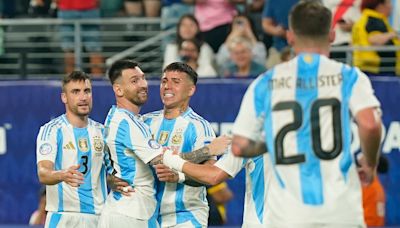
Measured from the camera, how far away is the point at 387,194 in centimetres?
1344

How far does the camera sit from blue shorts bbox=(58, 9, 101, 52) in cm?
1473

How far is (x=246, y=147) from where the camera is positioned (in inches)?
261

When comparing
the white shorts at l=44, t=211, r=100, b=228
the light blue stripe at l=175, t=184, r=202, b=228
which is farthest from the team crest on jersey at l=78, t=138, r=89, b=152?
the light blue stripe at l=175, t=184, r=202, b=228

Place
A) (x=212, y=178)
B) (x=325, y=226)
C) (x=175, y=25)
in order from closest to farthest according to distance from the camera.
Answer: (x=325, y=226)
(x=212, y=178)
(x=175, y=25)

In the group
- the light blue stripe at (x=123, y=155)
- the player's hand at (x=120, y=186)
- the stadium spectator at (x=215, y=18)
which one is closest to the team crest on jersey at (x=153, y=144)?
the light blue stripe at (x=123, y=155)

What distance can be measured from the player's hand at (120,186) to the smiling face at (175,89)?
2.11 ft

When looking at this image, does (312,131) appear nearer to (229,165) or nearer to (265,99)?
(265,99)

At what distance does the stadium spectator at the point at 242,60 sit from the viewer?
13.7 metres

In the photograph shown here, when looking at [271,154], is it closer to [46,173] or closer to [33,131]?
[46,173]

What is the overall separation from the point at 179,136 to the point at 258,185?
2.33 ft

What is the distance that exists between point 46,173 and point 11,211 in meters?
4.80

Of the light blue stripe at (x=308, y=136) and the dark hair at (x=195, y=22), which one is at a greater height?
the dark hair at (x=195, y=22)

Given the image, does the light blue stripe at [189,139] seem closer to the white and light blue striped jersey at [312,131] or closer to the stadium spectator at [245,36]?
the white and light blue striped jersey at [312,131]

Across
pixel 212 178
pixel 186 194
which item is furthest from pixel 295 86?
pixel 186 194
